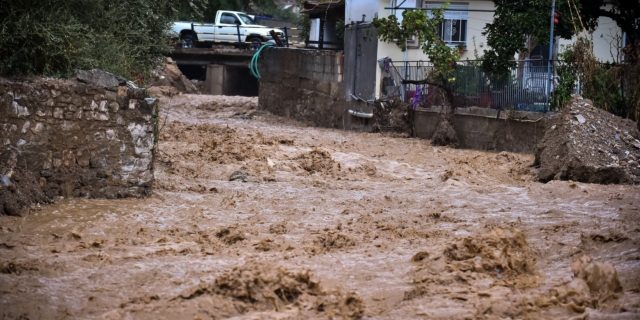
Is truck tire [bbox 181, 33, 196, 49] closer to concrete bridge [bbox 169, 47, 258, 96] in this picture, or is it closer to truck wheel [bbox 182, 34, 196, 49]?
truck wheel [bbox 182, 34, 196, 49]

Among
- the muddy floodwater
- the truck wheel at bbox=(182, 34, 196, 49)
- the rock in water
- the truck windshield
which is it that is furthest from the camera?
the truck wheel at bbox=(182, 34, 196, 49)

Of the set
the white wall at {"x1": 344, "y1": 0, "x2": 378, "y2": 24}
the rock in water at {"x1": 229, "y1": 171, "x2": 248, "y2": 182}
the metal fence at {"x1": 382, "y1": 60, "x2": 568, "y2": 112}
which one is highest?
the white wall at {"x1": 344, "y1": 0, "x2": 378, "y2": 24}

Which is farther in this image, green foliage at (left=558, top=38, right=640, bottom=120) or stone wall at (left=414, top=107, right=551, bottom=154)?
stone wall at (left=414, top=107, right=551, bottom=154)

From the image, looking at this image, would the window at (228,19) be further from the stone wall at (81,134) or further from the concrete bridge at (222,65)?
the stone wall at (81,134)

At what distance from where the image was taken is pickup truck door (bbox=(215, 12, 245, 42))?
34.2 m

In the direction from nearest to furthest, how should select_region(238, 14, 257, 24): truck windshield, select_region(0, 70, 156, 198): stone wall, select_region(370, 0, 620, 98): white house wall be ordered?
select_region(0, 70, 156, 198): stone wall
select_region(370, 0, 620, 98): white house wall
select_region(238, 14, 257, 24): truck windshield

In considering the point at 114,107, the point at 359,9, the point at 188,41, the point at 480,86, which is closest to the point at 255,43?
the point at 188,41

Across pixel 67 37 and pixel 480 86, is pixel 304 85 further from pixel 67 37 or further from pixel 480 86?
pixel 67 37

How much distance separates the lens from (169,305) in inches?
214

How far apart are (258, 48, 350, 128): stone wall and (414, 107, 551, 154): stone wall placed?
3989 mm

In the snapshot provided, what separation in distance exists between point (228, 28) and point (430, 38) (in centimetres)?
1830

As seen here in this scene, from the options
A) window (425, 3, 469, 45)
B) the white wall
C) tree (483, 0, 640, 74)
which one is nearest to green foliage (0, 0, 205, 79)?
tree (483, 0, 640, 74)

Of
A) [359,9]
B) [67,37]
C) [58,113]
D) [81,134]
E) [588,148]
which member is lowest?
[588,148]

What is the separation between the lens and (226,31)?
3462 centimetres
